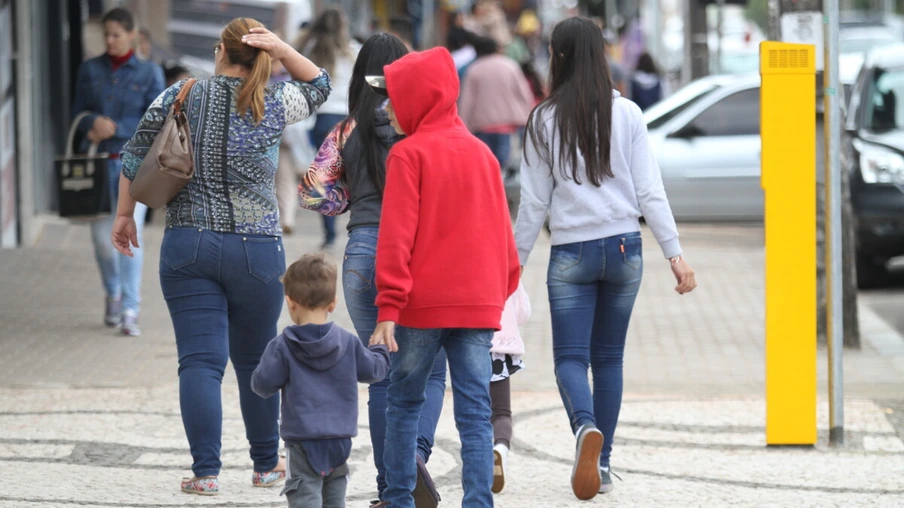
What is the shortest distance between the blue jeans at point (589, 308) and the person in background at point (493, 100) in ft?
33.0

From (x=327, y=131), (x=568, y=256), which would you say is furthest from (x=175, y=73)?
(x=568, y=256)

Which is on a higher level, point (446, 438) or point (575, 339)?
point (575, 339)

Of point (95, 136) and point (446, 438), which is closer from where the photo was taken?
point (446, 438)

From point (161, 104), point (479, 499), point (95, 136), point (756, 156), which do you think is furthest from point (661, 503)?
point (756, 156)

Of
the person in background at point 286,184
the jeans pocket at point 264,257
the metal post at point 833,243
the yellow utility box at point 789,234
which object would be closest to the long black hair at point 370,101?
the jeans pocket at point 264,257

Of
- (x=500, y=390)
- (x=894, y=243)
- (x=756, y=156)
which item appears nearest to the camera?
(x=500, y=390)

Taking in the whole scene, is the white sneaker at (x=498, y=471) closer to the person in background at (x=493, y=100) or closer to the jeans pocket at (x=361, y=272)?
the jeans pocket at (x=361, y=272)

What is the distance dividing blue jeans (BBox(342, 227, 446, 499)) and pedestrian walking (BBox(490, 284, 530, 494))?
45 centimetres

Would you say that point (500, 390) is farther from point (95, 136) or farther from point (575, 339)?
point (95, 136)

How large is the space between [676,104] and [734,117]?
2.02 ft

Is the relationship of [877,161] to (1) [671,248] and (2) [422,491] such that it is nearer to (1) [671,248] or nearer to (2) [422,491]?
(1) [671,248]

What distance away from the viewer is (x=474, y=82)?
619 inches

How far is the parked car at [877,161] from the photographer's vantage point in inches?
454

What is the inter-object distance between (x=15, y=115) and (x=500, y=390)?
793cm
